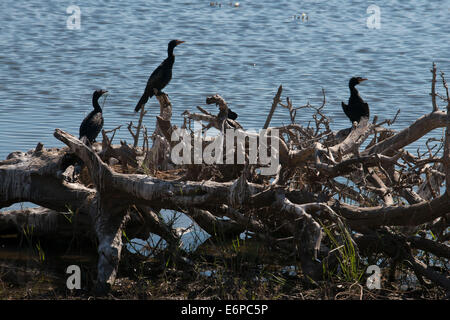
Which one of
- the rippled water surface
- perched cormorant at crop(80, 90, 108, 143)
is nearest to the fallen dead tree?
perched cormorant at crop(80, 90, 108, 143)

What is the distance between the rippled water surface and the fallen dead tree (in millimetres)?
2786

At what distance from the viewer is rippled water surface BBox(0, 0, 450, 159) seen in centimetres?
1156

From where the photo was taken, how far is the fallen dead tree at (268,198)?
5805 millimetres

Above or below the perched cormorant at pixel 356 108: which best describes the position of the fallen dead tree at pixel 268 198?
below

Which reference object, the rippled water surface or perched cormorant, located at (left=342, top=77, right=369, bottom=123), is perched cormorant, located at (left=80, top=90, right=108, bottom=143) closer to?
the rippled water surface

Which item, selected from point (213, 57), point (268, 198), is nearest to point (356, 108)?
point (268, 198)

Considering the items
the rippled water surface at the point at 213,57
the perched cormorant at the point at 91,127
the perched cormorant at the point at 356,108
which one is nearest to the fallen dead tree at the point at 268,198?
the perched cormorant at the point at 91,127

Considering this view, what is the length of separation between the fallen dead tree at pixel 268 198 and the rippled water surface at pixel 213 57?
2786 mm

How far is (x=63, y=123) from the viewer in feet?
34.6

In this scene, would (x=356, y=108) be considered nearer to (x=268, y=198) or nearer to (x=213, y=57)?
(x=268, y=198)

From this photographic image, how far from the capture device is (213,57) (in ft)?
49.8

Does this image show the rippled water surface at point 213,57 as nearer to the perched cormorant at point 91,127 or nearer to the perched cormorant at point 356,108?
the perched cormorant at point 91,127

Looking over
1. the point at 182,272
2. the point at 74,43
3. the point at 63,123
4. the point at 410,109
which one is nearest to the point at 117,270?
the point at 182,272
